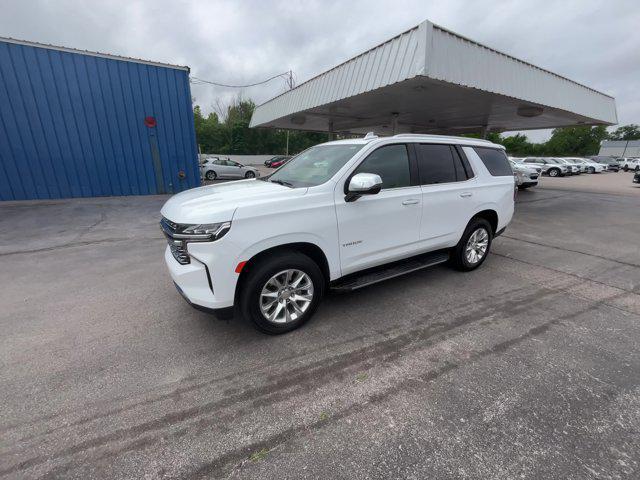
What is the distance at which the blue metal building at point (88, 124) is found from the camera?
949 centimetres

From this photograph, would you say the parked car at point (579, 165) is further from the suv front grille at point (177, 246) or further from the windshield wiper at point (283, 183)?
the suv front grille at point (177, 246)

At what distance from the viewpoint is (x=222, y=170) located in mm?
20828

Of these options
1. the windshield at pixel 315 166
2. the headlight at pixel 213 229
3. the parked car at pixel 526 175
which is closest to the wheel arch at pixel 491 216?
the windshield at pixel 315 166

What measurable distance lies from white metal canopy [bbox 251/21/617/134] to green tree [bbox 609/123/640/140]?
108m

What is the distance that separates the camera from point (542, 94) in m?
9.12

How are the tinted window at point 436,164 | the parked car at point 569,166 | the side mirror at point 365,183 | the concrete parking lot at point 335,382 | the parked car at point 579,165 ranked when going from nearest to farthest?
the concrete parking lot at point 335,382 → the side mirror at point 365,183 → the tinted window at point 436,164 → the parked car at point 569,166 → the parked car at point 579,165

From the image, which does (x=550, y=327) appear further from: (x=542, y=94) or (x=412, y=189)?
(x=542, y=94)

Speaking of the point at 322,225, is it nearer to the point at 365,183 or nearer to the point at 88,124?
the point at 365,183

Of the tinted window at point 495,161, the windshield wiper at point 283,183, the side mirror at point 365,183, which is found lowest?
the windshield wiper at point 283,183

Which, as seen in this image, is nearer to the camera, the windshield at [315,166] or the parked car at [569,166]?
the windshield at [315,166]

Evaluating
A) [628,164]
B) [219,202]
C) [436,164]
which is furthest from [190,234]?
[628,164]

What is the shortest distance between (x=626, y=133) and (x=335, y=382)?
127093 millimetres

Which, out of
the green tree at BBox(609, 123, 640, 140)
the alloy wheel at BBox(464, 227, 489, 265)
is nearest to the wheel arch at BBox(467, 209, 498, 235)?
the alloy wheel at BBox(464, 227, 489, 265)

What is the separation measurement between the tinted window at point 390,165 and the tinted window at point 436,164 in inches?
10.0
